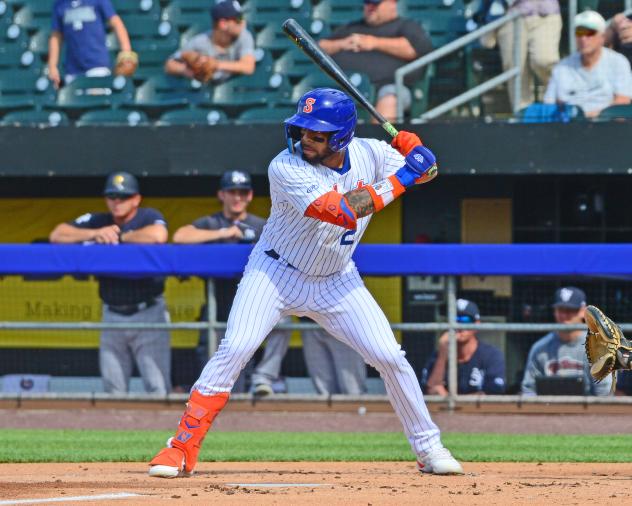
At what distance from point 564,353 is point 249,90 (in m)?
3.98

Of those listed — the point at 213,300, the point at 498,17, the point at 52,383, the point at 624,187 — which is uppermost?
the point at 498,17

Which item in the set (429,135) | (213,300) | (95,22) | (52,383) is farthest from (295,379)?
(95,22)

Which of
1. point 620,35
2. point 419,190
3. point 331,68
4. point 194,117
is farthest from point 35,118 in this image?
point 331,68

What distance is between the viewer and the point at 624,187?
476 inches

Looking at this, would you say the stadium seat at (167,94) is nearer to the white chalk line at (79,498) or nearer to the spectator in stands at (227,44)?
the spectator in stands at (227,44)

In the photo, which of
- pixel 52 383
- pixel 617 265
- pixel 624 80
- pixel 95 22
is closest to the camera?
pixel 617 265

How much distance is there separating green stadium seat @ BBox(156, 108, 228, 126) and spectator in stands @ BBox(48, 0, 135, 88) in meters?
0.82

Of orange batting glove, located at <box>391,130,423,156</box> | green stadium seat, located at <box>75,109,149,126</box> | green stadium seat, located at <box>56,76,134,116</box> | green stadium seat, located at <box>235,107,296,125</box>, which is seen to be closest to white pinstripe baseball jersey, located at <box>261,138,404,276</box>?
orange batting glove, located at <box>391,130,423,156</box>

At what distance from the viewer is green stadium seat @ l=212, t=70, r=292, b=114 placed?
11508 millimetres

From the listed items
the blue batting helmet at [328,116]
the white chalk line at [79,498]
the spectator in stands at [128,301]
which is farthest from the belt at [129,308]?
the white chalk line at [79,498]

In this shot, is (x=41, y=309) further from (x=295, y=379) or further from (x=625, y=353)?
(x=625, y=353)

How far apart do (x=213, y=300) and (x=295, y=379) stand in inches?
33.3

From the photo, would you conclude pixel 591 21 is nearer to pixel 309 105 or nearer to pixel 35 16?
pixel 309 105

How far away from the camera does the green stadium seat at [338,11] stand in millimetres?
12102
